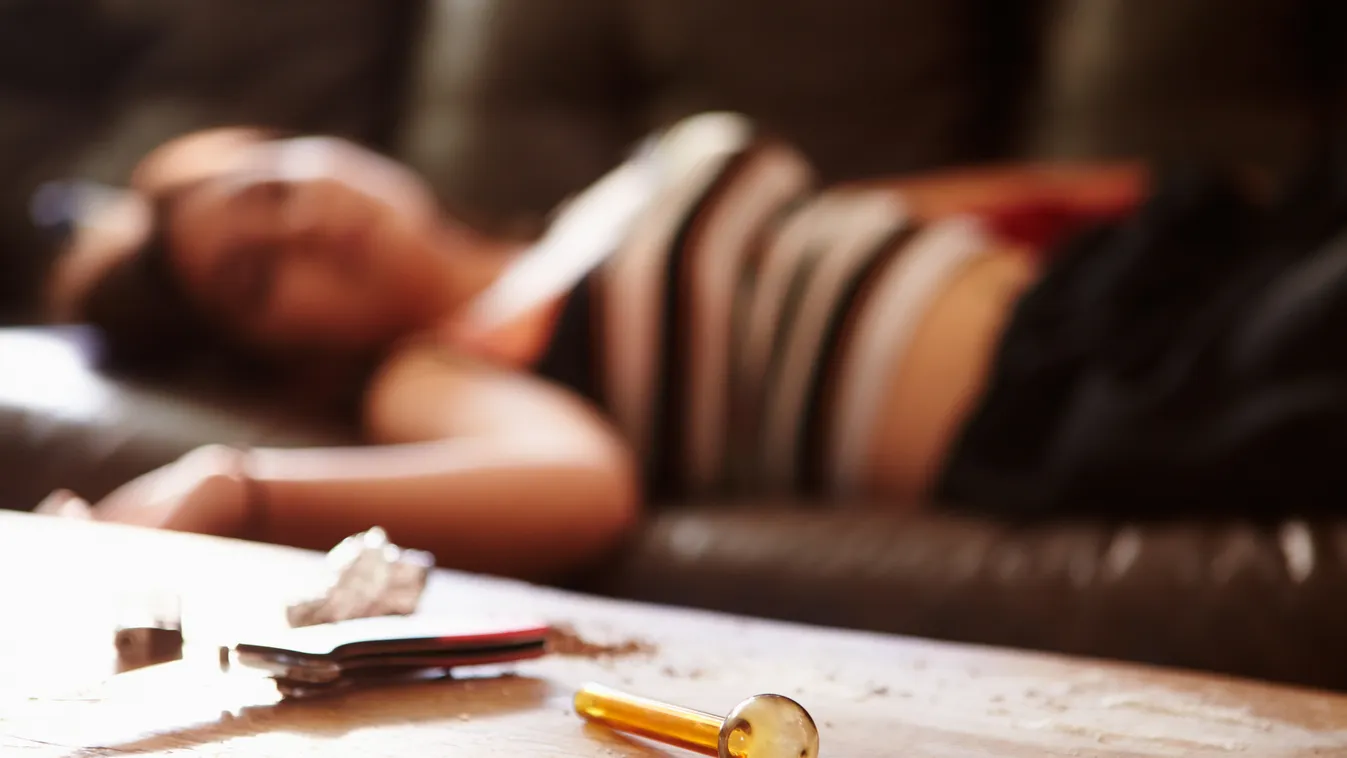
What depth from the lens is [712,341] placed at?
1.10 m

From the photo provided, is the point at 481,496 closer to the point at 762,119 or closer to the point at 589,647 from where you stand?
the point at 589,647

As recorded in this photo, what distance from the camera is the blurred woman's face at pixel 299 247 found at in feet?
4.15

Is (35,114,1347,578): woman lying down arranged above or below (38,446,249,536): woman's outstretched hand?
above

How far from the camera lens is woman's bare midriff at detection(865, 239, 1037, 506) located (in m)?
0.97

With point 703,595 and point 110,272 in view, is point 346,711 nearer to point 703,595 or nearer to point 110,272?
point 703,595

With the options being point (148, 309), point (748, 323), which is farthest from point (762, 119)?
point (148, 309)

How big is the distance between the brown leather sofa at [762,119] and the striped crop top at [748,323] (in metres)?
0.12

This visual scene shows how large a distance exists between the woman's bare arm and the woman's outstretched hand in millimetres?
26

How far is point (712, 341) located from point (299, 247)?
0.52m

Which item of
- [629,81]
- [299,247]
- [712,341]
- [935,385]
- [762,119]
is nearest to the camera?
[935,385]

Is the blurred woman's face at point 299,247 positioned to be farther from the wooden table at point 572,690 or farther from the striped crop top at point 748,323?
the wooden table at point 572,690

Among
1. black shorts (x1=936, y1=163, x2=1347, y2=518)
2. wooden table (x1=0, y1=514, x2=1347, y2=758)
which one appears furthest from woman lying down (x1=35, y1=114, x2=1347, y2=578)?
wooden table (x1=0, y1=514, x2=1347, y2=758)

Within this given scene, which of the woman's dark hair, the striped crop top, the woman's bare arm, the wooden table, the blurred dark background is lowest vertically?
the wooden table

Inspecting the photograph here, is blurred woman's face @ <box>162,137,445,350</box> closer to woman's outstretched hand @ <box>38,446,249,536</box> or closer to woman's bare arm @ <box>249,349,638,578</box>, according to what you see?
woman's bare arm @ <box>249,349,638,578</box>
